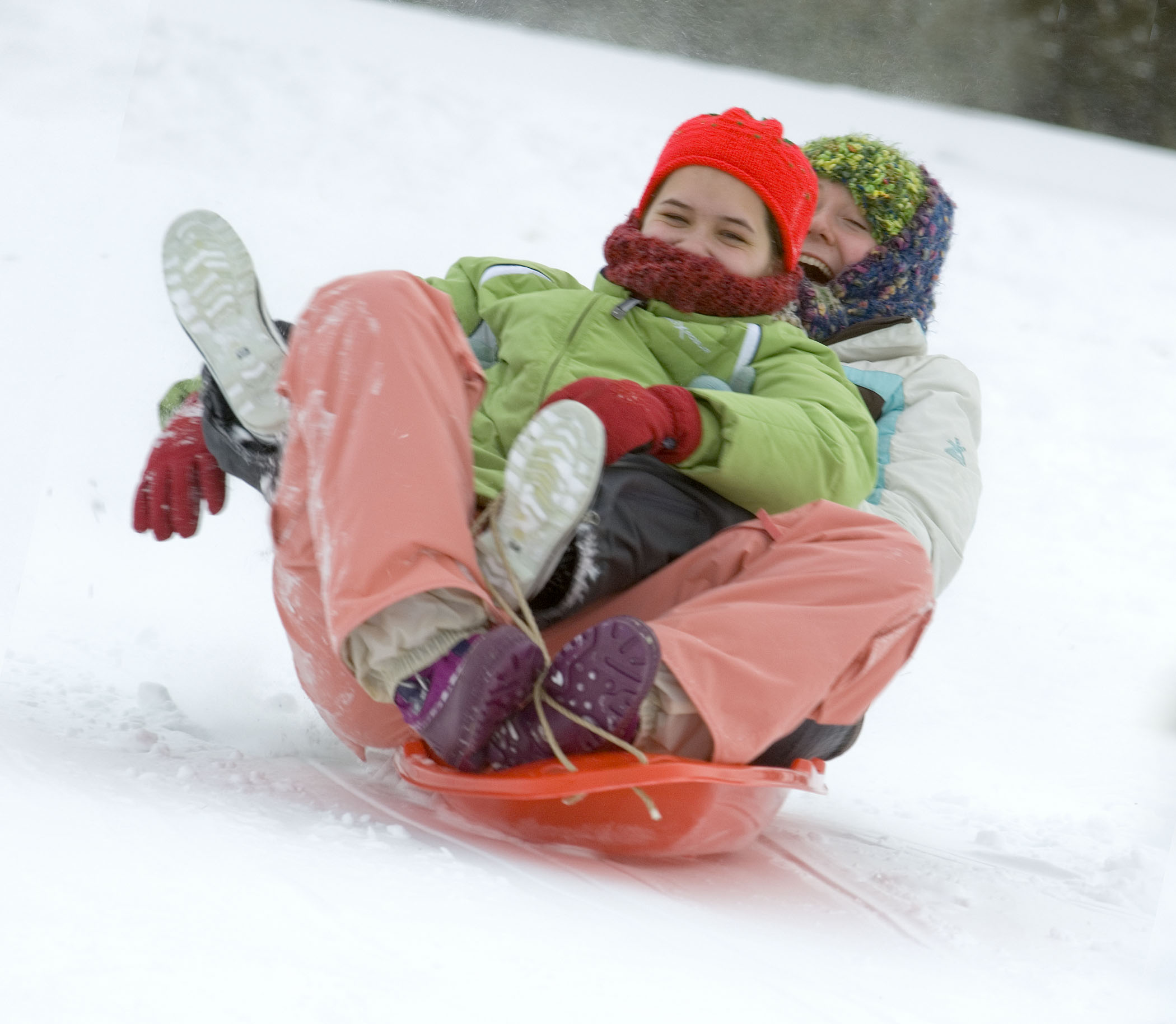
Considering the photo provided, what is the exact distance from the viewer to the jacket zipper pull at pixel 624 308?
4.65ft

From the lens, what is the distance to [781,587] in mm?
1129

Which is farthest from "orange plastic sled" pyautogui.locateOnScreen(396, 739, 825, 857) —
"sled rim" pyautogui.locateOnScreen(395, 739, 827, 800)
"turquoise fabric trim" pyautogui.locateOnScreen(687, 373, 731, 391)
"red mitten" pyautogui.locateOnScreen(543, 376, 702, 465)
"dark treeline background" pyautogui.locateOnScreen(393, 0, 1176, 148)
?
"dark treeline background" pyautogui.locateOnScreen(393, 0, 1176, 148)

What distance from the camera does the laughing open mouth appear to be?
6.15ft

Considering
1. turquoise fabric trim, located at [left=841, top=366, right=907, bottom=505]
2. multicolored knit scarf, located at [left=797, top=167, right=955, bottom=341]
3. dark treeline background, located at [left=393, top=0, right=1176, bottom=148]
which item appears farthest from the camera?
dark treeline background, located at [left=393, top=0, right=1176, bottom=148]

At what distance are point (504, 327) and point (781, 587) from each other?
1.67ft

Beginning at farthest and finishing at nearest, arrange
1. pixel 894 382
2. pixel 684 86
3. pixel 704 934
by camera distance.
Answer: pixel 684 86 → pixel 894 382 → pixel 704 934

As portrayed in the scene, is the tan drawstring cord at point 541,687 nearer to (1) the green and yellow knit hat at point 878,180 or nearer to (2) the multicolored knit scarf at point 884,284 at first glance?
(2) the multicolored knit scarf at point 884,284

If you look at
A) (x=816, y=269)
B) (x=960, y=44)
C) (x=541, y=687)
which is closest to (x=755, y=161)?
(x=816, y=269)

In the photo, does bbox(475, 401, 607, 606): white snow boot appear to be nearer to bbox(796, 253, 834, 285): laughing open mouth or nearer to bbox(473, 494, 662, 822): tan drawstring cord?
bbox(473, 494, 662, 822): tan drawstring cord

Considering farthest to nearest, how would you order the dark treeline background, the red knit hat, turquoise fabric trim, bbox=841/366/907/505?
the dark treeline background, turquoise fabric trim, bbox=841/366/907/505, the red knit hat

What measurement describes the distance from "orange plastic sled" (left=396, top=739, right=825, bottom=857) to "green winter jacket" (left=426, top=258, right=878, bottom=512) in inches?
11.6

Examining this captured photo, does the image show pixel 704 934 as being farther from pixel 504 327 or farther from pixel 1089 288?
pixel 1089 288

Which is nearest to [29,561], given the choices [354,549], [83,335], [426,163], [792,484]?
[83,335]

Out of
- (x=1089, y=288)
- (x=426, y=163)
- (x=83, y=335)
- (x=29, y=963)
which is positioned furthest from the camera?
(x=1089, y=288)
